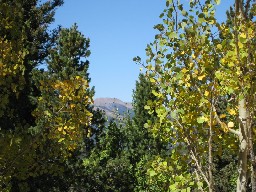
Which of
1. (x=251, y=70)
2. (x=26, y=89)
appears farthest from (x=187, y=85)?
(x=26, y=89)

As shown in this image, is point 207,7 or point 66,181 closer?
point 207,7

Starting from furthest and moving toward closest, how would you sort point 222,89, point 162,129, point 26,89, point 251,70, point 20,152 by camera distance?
point 26,89 → point 20,152 → point 162,129 → point 222,89 → point 251,70

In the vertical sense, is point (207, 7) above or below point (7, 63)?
above

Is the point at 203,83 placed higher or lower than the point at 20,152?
higher

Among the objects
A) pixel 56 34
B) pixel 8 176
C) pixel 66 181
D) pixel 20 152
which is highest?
pixel 56 34

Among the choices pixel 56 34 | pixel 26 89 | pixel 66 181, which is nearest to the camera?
pixel 26 89

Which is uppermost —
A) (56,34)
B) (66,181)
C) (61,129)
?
(56,34)

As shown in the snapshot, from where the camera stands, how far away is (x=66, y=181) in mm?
15680

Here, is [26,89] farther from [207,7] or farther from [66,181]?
[207,7]

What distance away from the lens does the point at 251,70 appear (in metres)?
2.93

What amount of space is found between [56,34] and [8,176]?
18.7 metres

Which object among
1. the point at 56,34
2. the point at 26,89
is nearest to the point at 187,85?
the point at 26,89

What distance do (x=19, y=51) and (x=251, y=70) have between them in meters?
3.17

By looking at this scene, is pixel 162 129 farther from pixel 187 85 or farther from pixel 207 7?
pixel 207 7
